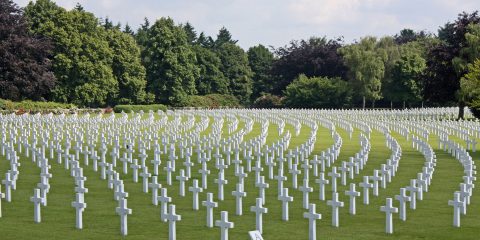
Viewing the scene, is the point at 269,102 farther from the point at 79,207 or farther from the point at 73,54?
the point at 79,207

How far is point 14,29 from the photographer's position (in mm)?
77562

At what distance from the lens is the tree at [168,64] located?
9900cm

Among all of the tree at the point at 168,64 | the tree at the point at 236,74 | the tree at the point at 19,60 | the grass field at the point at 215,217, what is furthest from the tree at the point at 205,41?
the grass field at the point at 215,217

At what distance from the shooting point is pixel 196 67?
352 feet

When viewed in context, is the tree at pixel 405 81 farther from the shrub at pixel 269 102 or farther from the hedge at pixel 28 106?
the hedge at pixel 28 106

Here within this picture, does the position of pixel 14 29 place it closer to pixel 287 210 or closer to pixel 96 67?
pixel 96 67

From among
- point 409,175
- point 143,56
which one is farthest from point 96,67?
point 409,175

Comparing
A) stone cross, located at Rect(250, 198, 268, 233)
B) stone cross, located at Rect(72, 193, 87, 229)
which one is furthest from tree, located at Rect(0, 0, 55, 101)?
stone cross, located at Rect(250, 198, 268, 233)

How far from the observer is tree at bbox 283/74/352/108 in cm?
9894

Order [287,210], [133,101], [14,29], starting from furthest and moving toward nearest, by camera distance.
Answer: [133,101], [14,29], [287,210]

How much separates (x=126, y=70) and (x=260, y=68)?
38251 mm

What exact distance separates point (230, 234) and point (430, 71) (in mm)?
60213

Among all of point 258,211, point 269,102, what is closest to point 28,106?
point 269,102

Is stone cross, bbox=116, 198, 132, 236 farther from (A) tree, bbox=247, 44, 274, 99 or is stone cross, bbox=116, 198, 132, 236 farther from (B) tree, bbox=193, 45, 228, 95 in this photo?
(A) tree, bbox=247, 44, 274, 99
